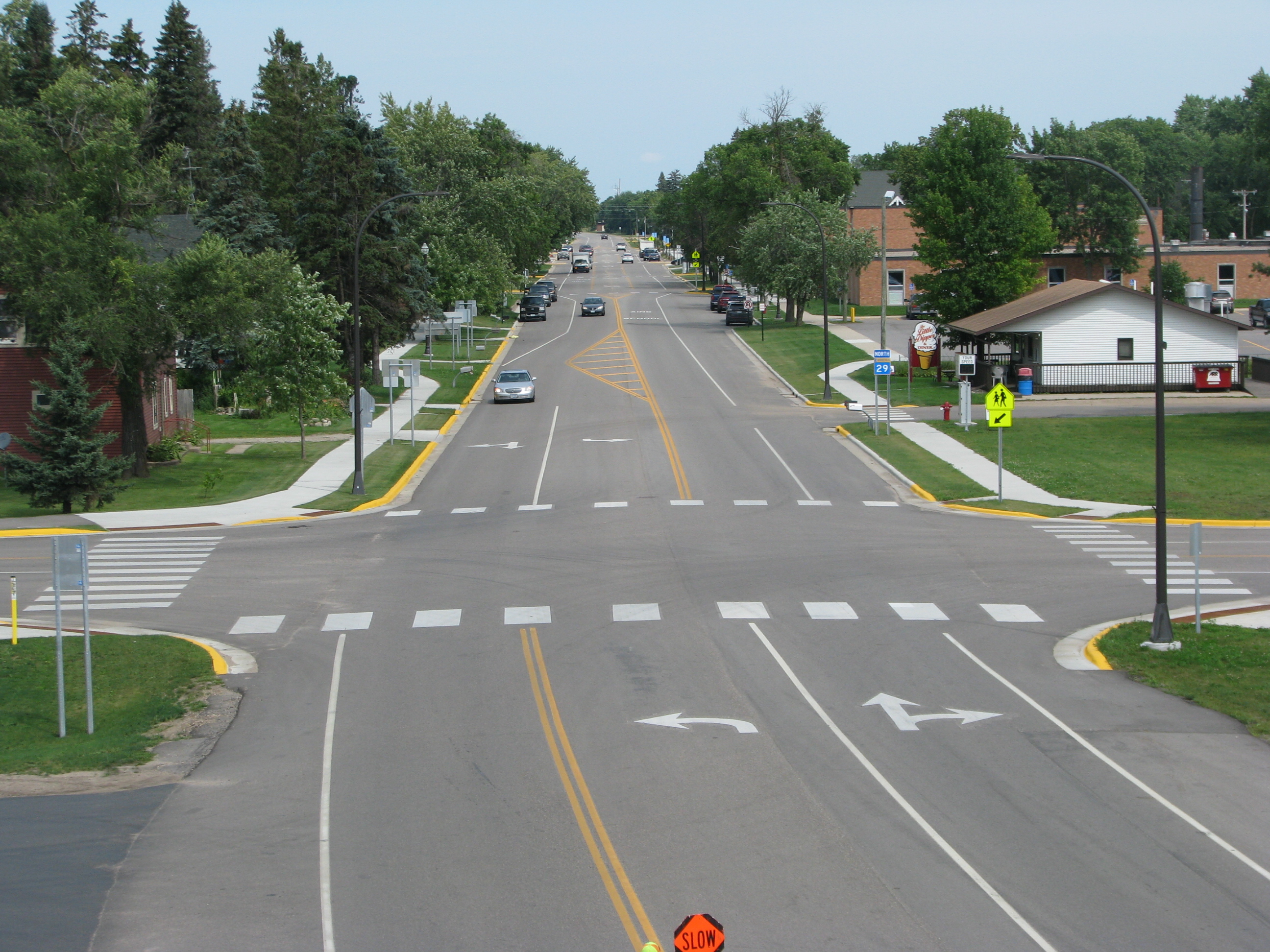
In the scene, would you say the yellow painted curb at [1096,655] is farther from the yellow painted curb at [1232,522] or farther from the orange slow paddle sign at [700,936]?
the orange slow paddle sign at [700,936]

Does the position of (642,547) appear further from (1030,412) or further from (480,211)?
(480,211)

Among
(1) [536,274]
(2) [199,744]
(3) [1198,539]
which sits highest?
(1) [536,274]

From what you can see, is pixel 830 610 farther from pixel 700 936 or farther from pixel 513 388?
pixel 513 388

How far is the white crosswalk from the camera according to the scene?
22.7m

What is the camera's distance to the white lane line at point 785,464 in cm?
→ 3325

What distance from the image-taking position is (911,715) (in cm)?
1567

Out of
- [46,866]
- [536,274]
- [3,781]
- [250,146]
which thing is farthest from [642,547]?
[536,274]

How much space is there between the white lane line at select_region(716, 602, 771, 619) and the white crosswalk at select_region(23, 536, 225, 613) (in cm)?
991

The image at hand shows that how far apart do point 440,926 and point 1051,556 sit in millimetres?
18749

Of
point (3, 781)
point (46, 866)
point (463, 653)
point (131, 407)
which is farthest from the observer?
point (131, 407)

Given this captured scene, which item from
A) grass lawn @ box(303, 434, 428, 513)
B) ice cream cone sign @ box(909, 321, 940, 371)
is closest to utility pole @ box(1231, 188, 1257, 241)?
ice cream cone sign @ box(909, 321, 940, 371)

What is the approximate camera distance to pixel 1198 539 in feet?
64.3

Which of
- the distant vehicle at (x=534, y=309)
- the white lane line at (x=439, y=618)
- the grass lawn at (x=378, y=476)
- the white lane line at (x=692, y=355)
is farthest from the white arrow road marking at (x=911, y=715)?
the distant vehicle at (x=534, y=309)

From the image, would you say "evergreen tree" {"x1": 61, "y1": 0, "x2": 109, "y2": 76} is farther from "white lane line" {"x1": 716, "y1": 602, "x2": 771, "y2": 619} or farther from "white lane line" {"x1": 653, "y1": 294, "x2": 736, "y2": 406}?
"white lane line" {"x1": 716, "y1": 602, "x2": 771, "y2": 619}
